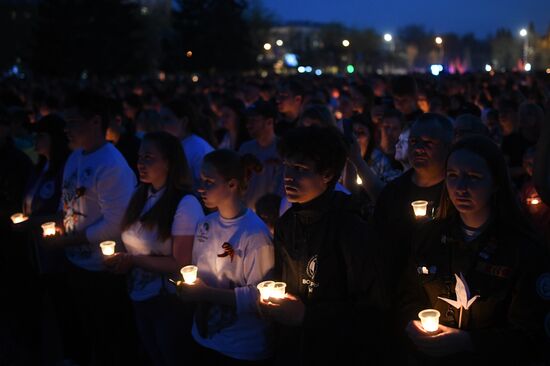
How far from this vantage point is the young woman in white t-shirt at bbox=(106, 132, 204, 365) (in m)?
3.71

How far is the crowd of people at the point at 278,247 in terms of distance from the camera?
8.05ft

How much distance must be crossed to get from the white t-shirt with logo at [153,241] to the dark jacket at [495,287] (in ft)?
5.38

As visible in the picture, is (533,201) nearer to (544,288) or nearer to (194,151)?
(544,288)

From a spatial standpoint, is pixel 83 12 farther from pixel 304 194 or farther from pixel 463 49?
pixel 463 49

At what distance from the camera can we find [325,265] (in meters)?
2.77

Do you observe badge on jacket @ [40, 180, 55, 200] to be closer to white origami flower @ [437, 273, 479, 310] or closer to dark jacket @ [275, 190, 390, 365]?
dark jacket @ [275, 190, 390, 365]

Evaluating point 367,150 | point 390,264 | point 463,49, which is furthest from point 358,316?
point 463,49

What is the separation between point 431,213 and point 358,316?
0.94 meters

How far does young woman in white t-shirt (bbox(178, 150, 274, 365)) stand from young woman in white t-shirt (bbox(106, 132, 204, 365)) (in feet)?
1.06

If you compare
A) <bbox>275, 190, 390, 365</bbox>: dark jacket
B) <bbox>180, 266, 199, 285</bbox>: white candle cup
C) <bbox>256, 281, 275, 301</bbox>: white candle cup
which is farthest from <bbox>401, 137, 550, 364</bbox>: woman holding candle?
<bbox>180, 266, 199, 285</bbox>: white candle cup

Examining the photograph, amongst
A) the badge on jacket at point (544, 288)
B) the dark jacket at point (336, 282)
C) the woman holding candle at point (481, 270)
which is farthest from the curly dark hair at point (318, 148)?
the badge on jacket at point (544, 288)

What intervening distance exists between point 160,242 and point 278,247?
1.05 metres

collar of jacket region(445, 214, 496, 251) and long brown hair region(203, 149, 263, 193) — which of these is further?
long brown hair region(203, 149, 263, 193)

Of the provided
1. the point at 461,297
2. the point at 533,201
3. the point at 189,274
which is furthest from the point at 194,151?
the point at 461,297
